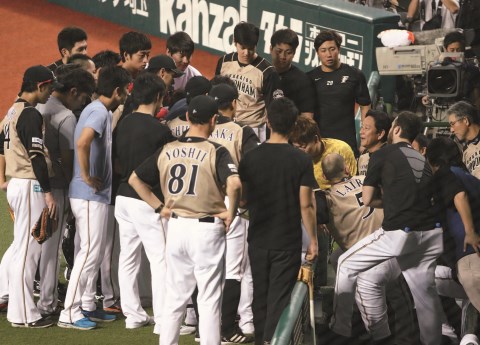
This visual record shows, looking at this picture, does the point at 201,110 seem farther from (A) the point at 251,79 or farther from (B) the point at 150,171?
(A) the point at 251,79

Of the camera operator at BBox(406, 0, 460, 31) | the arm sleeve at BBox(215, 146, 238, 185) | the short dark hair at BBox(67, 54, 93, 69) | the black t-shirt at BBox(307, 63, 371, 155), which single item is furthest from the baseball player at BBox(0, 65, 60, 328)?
the camera operator at BBox(406, 0, 460, 31)

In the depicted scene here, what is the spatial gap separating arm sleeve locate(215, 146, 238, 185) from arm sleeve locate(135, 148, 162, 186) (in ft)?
1.26

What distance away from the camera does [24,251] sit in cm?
702

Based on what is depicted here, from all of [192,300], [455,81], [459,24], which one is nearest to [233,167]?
[192,300]

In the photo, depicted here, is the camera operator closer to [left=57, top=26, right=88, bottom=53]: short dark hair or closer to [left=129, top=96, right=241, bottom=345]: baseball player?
[left=57, top=26, right=88, bottom=53]: short dark hair

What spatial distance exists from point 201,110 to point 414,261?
175cm

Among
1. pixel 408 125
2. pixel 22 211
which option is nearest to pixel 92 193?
pixel 22 211

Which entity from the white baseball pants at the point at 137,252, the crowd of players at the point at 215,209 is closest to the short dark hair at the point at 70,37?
the crowd of players at the point at 215,209

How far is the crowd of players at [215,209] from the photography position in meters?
5.99

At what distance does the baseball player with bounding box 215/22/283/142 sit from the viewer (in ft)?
26.7

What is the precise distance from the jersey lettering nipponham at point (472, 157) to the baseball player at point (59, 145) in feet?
9.14

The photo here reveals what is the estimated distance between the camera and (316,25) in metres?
11.5

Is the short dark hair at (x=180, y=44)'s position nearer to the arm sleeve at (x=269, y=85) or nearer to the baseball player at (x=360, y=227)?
the arm sleeve at (x=269, y=85)

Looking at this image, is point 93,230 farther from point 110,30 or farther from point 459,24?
point 110,30
